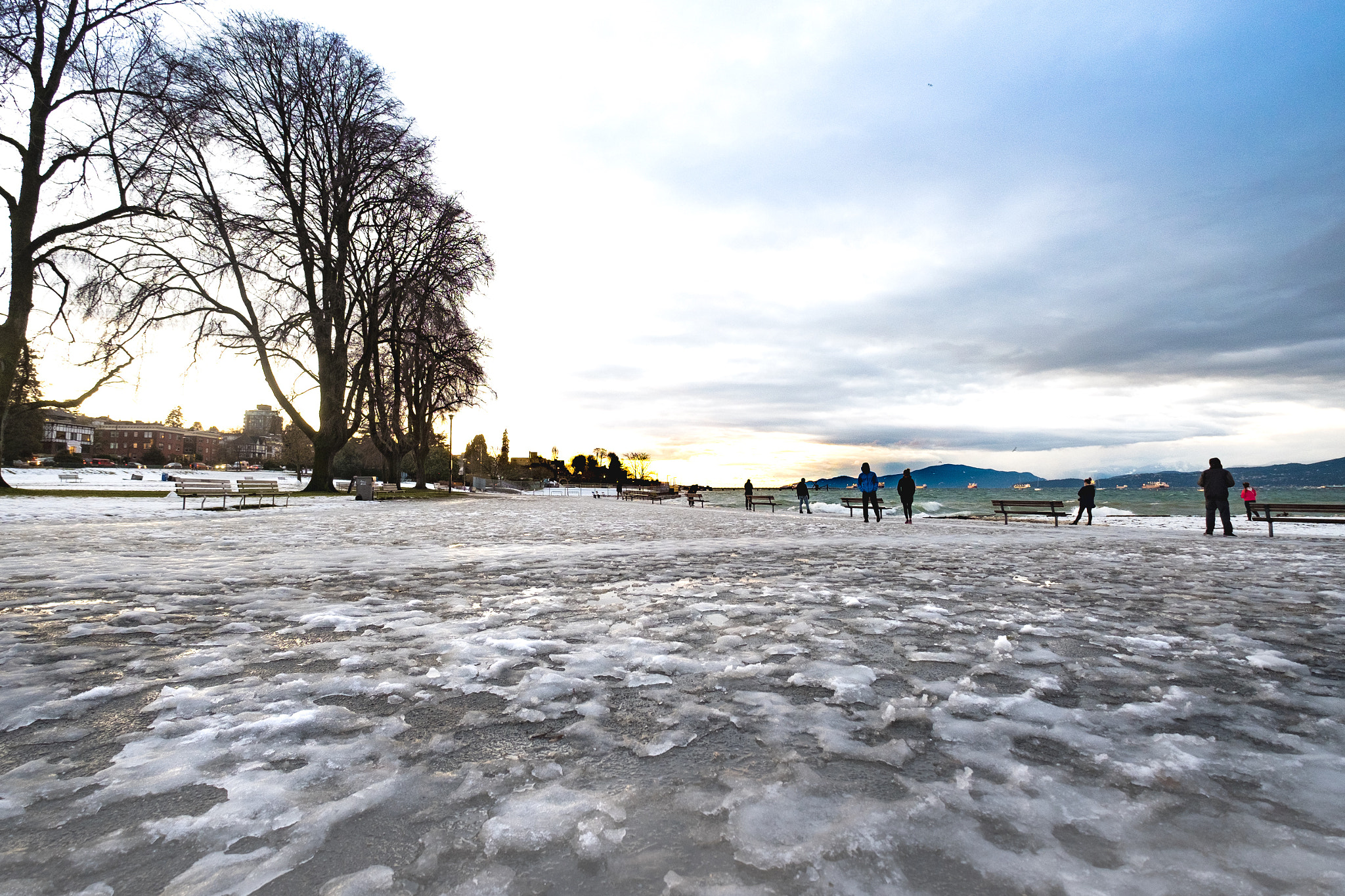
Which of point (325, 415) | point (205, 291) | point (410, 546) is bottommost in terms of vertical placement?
point (410, 546)

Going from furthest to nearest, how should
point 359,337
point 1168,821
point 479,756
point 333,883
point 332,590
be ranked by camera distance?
point 359,337 → point 332,590 → point 479,756 → point 1168,821 → point 333,883

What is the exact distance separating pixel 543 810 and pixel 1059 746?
6.55ft

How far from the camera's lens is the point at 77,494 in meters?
22.4

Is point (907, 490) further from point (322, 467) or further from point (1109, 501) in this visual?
point (1109, 501)

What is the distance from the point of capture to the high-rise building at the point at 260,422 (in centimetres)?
14362

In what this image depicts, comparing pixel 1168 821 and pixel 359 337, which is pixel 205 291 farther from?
pixel 1168 821

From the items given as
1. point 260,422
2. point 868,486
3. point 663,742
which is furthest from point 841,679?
point 260,422

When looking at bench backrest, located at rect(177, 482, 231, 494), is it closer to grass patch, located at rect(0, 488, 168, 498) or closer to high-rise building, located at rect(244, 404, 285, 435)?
grass patch, located at rect(0, 488, 168, 498)

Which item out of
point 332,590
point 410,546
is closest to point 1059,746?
point 332,590

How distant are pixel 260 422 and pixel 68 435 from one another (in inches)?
2027

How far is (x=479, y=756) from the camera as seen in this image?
91.4 inches

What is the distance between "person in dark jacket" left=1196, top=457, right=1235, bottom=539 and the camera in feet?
48.9

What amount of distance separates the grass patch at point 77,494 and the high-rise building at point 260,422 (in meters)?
131

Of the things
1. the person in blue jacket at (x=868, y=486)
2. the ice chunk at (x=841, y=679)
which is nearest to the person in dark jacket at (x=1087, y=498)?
the person in blue jacket at (x=868, y=486)
